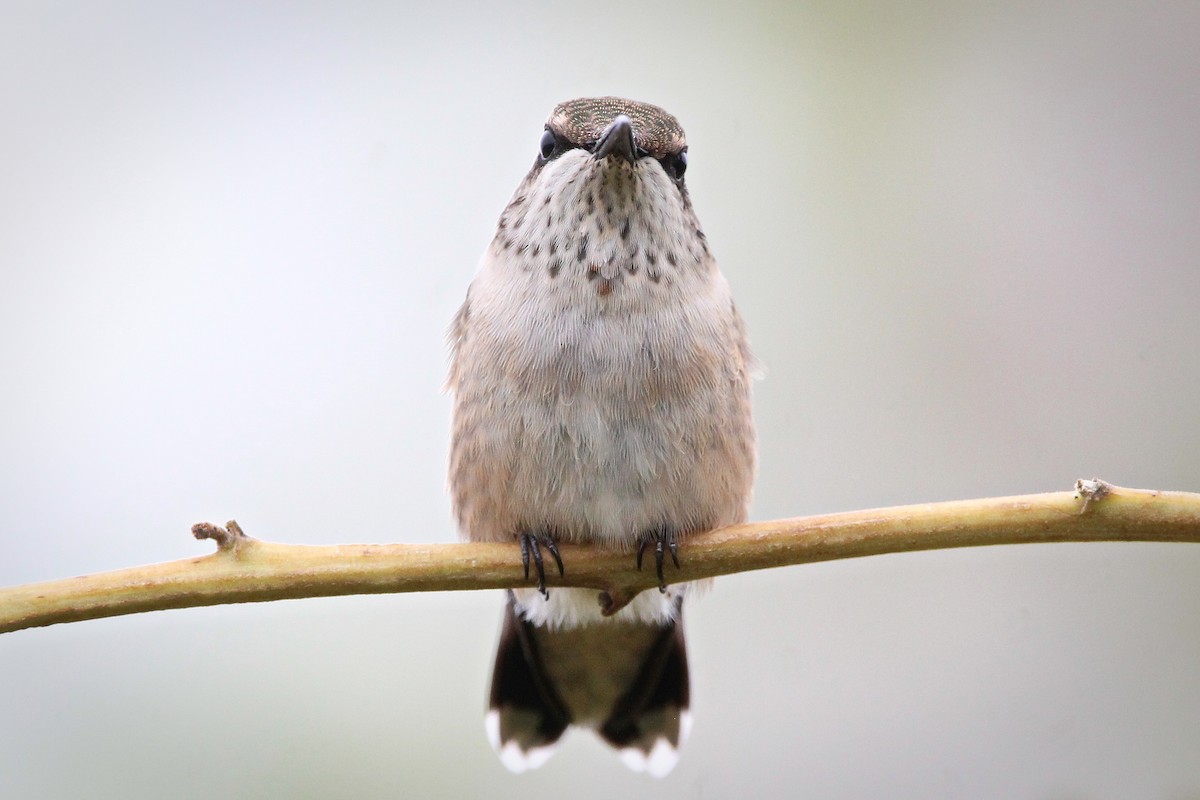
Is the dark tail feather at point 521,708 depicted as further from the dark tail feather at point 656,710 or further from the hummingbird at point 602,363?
the hummingbird at point 602,363

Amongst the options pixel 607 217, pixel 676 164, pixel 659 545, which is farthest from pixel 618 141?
pixel 659 545

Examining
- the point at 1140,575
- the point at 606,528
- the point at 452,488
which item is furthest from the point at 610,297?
the point at 1140,575

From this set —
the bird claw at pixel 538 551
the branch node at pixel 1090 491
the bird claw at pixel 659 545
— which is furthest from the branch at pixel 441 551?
the bird claw at pixel 659 545

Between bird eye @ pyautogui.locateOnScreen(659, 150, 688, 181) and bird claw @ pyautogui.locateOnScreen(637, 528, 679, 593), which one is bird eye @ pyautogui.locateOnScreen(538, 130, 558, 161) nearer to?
bird eye @ pyautogui.locateOnScreen(659, 150, 688, 181)

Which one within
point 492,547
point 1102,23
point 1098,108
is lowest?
point 492,547

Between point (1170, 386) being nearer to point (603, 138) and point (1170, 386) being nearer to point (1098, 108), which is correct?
point (1098, 108)

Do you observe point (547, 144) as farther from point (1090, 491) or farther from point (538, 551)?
point (1090, 491)
